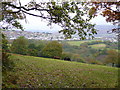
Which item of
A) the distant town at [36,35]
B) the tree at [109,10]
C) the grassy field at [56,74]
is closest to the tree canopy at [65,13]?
the tree at [109,10]

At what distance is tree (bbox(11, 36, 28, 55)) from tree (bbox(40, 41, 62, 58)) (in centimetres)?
42

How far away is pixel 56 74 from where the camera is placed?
3500mm

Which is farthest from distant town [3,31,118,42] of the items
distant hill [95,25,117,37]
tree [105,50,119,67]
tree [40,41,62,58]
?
tree [105,50,119,67]

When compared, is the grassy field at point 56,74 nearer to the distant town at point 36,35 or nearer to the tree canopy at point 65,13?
the distant town at point 36,35

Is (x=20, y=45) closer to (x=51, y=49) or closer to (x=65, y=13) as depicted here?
(x=51, y=49)

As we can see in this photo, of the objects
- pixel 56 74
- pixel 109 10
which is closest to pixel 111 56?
pixel 109 10

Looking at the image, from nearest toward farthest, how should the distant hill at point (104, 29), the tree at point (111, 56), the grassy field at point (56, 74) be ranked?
1. the distant hill at point (104, 29)
2. the grassy field at point (56, 74)
3. the tree at point (111, 56)

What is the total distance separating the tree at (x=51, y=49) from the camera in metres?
3.08

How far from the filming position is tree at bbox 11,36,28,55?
9.56ft

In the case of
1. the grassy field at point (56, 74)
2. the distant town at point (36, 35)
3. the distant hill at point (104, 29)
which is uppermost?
the distant hill at point (104, 29)

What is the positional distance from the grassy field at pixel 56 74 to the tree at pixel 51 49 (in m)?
0.32

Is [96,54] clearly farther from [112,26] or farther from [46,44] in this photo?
[46,44]

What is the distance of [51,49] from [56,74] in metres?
0.77

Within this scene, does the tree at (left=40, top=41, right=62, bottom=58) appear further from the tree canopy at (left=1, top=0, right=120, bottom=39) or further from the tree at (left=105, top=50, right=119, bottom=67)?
the tree at (left=105, top=50, right=119, bottom=67)
